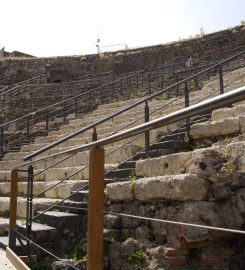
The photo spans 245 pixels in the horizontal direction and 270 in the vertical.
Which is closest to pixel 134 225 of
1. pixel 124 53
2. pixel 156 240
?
pixel 156 240

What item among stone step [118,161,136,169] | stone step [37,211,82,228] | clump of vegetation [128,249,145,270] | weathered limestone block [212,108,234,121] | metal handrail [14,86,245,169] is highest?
weathered limestone block [212,108,234,121]

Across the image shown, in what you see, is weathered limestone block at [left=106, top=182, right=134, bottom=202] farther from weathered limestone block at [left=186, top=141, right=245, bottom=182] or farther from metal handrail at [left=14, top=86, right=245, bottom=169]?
metal handrail at [left=14, top=86, right=245, bottom=169]

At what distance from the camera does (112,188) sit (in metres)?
5.75

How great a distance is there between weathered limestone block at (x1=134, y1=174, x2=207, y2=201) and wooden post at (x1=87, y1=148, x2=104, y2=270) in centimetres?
164

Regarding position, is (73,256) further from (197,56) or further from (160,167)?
(197,56)

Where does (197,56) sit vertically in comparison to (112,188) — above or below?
above

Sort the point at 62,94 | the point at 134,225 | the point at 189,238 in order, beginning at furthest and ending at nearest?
the point at 62,94
the point at 134,225
the point at 189,238

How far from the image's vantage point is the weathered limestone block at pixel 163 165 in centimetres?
515

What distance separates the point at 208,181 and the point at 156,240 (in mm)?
906

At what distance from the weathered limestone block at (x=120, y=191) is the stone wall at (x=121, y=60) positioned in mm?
18273

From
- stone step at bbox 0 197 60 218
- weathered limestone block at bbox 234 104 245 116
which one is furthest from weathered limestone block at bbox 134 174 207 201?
stone step at bbox 0 197 60 218

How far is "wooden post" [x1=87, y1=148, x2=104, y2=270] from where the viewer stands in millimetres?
2912

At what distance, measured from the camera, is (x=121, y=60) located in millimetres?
25703

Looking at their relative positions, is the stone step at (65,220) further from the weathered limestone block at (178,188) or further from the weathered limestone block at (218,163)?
the weathered limestone block at (218,163)
